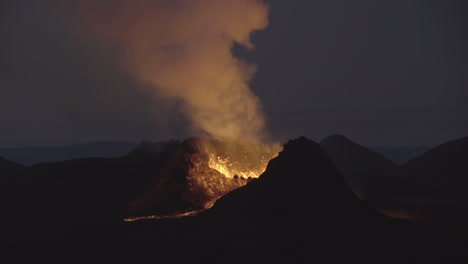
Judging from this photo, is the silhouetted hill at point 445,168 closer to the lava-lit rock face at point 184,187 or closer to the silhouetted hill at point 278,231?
the lava-lit rock face at point 184,187

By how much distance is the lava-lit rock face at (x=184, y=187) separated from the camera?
164ft

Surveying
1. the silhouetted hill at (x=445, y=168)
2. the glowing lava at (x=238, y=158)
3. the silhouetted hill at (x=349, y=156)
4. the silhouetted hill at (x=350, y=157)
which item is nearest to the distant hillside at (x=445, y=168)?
the silhouetted hill at (x=445, y=168)

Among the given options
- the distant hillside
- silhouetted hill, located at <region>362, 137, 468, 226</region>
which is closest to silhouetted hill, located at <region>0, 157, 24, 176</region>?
silhouetted hill, located at <region>362, 137, 468, 226</region>

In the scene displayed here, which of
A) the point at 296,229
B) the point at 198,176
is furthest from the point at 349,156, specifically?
the point at 296,229

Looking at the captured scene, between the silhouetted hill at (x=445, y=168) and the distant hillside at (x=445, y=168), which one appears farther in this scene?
the silhouetted hill at (x=445, y=168)

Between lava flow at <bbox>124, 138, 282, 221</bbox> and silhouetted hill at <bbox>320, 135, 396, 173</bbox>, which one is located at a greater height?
silhouetted hill at <bbox>320, 135, 396, 173</bbox>

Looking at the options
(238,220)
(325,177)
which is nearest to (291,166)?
(325,177)

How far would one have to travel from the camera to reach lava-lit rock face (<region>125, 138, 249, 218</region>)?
49.9 metres

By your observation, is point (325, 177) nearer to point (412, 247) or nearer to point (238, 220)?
point (238, 220)

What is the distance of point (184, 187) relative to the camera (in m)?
51.2

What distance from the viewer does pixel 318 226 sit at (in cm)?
4081

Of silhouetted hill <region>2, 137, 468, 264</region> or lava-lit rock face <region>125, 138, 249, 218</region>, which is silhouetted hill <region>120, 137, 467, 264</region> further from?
lava-lit rock face <region>125, 138, 249, 218</region>

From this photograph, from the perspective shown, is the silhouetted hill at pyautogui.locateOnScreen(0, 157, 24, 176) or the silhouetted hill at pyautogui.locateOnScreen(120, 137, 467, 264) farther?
the silhouetted hill at pyautogui.locateOnScreen(0, 157, 24, 176)

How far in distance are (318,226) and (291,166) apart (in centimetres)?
766
